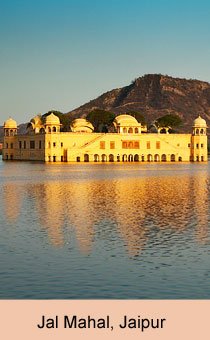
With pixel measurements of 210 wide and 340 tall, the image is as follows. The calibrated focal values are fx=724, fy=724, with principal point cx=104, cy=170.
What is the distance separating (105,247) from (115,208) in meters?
11.1

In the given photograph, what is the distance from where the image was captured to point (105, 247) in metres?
21.6

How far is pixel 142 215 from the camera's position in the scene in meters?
29.4

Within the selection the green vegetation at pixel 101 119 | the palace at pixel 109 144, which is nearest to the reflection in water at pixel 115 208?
the palace at pixel 109 144

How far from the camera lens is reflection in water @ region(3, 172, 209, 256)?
24.5 m

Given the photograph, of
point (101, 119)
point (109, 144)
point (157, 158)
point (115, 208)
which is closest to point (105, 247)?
point (115, 208)

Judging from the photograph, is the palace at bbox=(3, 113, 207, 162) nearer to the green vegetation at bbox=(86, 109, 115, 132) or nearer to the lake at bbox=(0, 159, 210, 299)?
the green vegetation at bbox=(86, 109, 115, 132)

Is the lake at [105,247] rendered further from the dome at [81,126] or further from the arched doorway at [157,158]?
the dome at [81,126]

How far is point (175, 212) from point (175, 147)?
88.1 metres

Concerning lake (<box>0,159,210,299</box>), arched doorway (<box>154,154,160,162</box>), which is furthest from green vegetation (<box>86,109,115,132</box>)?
lake (<box>0,159,210,299</box>)

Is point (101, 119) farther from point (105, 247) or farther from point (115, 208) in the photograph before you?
point (105, 247)

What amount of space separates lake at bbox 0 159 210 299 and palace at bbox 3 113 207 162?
7255cm
